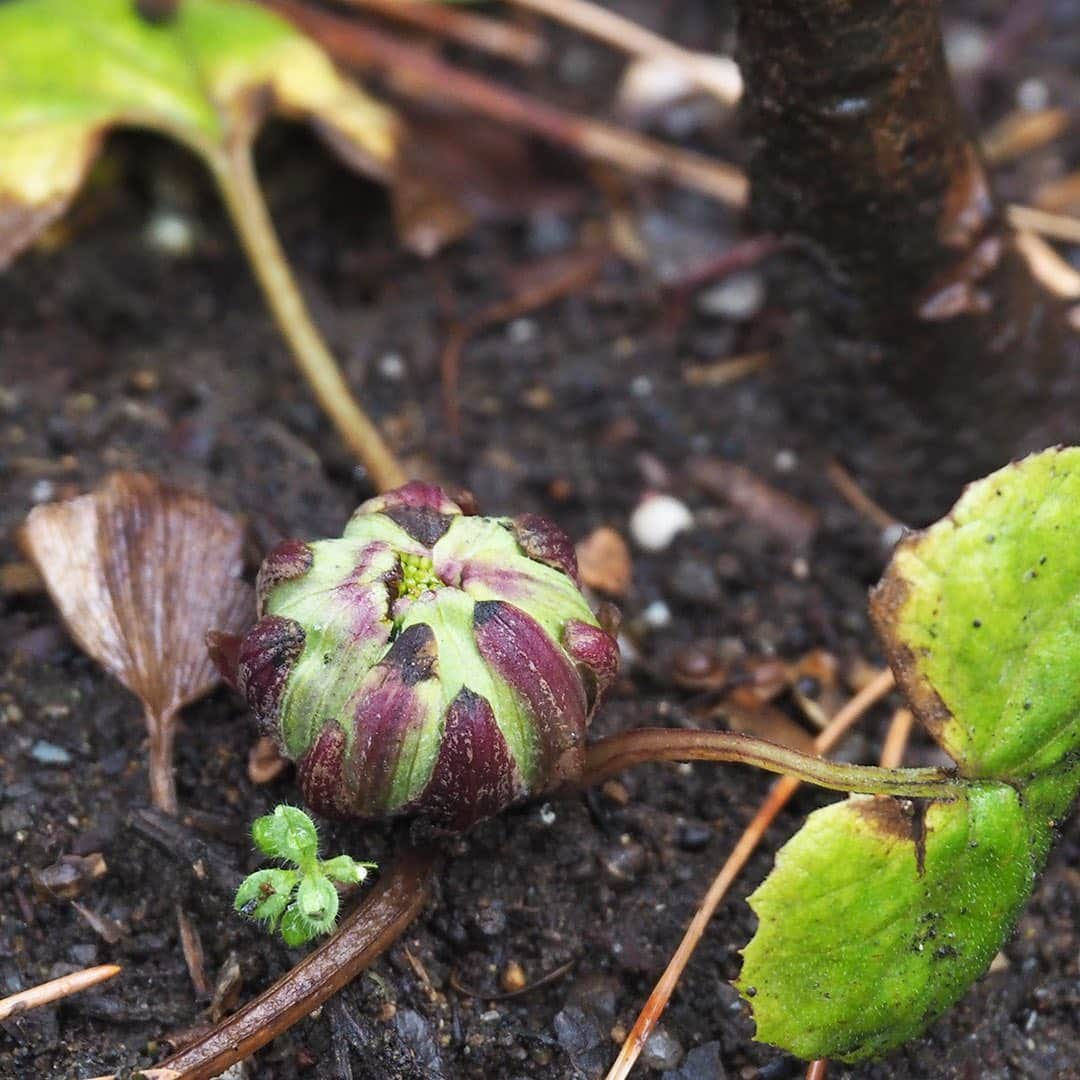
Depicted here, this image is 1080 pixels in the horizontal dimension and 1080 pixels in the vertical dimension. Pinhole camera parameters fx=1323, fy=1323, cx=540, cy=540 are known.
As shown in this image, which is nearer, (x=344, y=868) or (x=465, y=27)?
(x=344, y=868)

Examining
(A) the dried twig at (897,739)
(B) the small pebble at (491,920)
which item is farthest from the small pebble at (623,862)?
(A) the dried twig at (897,739)

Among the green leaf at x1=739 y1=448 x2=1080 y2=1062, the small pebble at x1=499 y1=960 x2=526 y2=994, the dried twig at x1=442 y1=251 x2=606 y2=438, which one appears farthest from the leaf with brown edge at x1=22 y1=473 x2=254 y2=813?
the green leaf at x1=739 y1=448 x2=1080 y2=1062

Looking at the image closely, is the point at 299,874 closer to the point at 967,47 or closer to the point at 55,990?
the point at 55,990

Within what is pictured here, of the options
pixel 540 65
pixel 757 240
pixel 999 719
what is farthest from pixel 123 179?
pixel 999 719

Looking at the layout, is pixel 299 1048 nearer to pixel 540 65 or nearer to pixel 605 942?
pixel 605 942

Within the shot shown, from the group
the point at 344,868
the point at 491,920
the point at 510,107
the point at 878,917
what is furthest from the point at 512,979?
the point at 510,107

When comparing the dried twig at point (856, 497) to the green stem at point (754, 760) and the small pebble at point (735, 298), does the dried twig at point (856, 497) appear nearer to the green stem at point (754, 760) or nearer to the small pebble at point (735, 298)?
the small pebble at point (735, 298)
